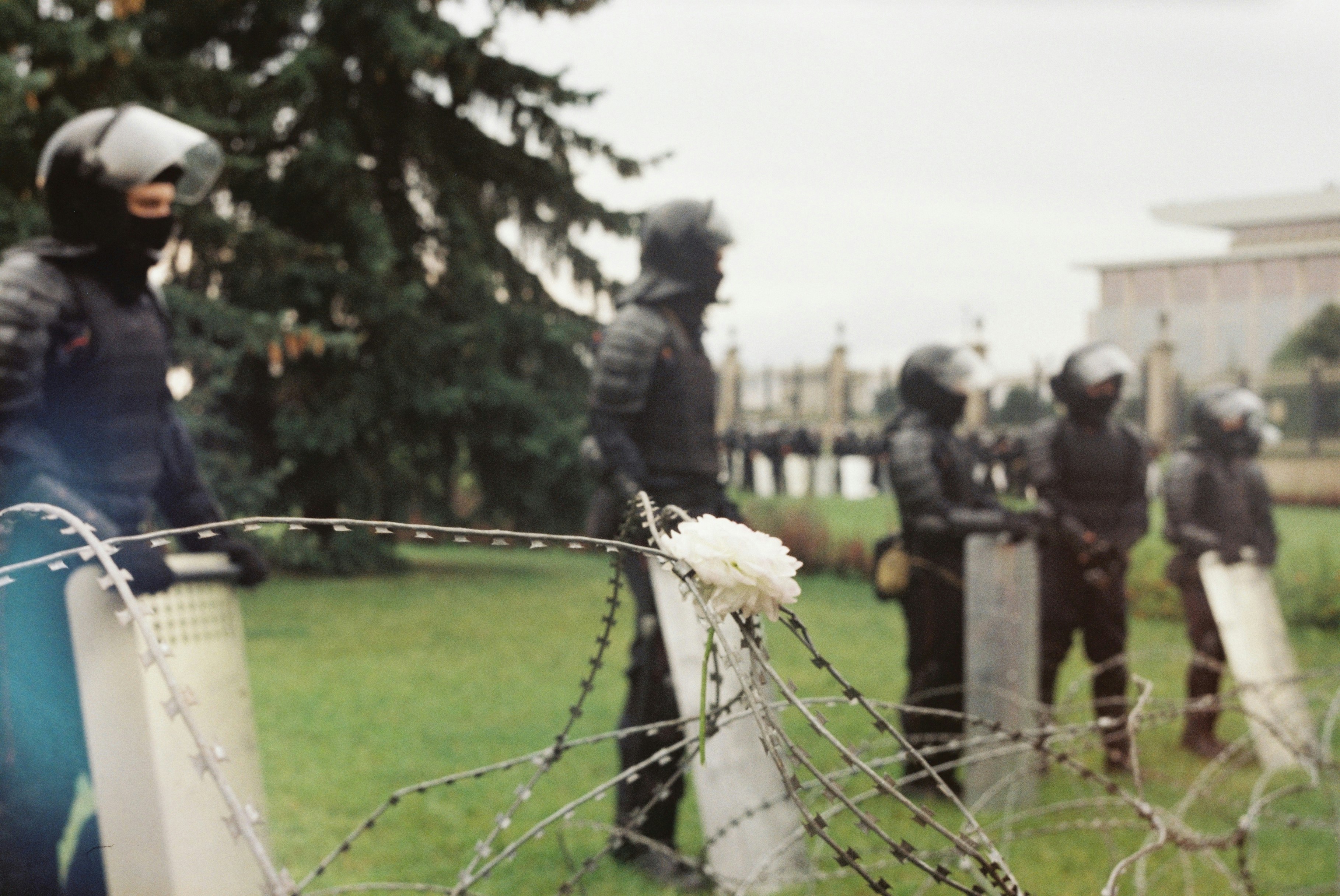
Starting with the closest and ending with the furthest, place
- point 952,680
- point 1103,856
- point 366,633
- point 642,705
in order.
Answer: point 642,705, point 1103,856, point 952,680, point 366,633

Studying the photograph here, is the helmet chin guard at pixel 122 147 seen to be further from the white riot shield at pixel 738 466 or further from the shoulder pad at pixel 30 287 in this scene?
the white riot shield at pixel 738 466

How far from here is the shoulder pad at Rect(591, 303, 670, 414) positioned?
4078 mm

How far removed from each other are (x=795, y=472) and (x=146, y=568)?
1086 inches

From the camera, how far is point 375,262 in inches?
502

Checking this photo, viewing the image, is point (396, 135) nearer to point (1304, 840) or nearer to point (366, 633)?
point (366, 633)

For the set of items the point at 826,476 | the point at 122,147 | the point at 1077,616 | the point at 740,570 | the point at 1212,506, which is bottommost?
the point at 826,476

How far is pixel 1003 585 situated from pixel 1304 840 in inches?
57.6

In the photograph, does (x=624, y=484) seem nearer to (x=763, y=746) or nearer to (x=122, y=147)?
(x=122, y=147)

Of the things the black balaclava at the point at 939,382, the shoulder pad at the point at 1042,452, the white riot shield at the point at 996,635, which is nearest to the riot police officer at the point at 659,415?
the white riot shield at the point at 996,635

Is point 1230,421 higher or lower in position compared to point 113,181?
lower

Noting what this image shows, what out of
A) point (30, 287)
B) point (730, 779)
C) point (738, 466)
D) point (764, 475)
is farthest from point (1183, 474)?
point (764, 475)

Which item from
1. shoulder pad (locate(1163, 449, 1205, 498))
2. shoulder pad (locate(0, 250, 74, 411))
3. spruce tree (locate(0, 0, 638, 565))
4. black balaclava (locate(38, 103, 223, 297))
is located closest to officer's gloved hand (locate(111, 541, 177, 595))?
shoulder pad (locate(0, 250, 74, 411))

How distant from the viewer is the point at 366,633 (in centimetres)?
1040

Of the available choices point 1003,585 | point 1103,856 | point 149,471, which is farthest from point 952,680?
point 149,471
